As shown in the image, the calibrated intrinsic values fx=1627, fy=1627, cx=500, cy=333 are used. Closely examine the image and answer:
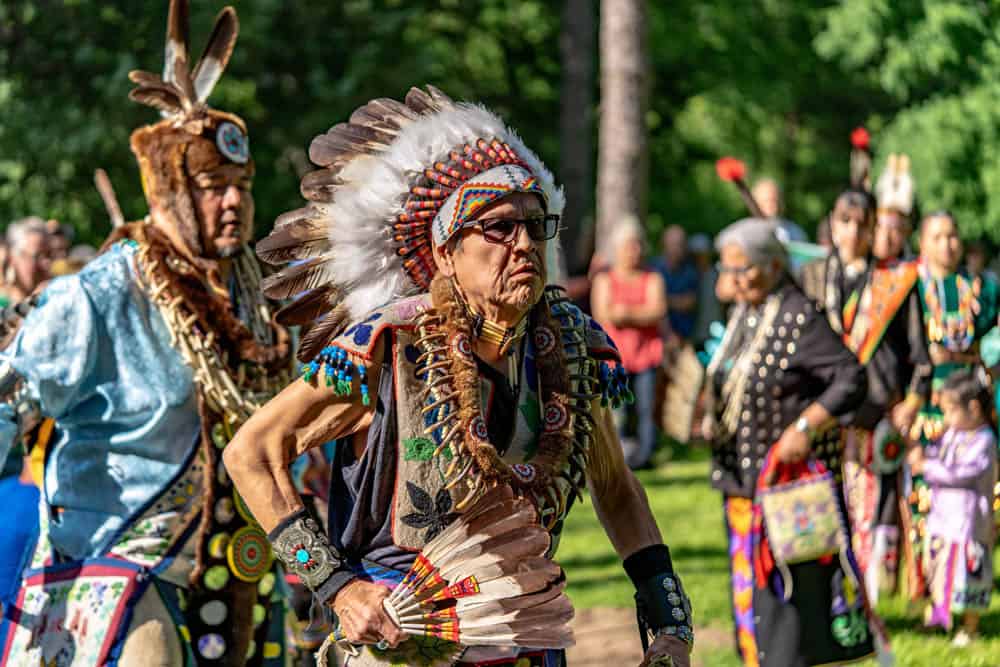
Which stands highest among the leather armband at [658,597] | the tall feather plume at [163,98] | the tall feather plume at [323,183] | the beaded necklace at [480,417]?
the tall feather plume at [163,98]

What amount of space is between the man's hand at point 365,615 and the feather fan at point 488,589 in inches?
0.7

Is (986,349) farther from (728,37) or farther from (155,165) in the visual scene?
(728,37)

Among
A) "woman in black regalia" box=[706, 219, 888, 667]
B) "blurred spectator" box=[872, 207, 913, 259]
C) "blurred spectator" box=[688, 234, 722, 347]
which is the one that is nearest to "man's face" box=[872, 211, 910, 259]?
"blurred spectator" box=[872, 207, 913, 259]

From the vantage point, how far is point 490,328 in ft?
10.9

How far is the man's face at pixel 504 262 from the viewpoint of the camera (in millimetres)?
3254

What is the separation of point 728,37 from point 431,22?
347 cm

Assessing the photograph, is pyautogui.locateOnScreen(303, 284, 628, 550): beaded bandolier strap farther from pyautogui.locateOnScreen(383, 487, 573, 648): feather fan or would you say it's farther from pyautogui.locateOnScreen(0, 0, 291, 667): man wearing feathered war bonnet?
pyautogui.locateOnScreen(0, 0, 291, 667): man wearing feathered war bonnet

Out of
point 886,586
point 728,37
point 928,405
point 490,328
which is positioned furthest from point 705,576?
point 728,37

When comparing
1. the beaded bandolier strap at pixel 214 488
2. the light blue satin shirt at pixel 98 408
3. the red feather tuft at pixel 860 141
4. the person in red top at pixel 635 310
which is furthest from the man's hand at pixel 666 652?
the person in red top at pixel 635 310

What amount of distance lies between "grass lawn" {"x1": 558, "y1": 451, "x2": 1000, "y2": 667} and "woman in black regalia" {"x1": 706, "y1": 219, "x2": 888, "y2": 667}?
560 millimetres

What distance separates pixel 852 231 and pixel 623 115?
22.0 ft

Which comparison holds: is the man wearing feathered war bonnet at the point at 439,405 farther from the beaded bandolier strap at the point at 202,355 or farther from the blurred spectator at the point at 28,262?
the blurred spectator at the point at 28,262

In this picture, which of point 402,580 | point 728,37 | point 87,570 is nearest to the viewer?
point 402,580

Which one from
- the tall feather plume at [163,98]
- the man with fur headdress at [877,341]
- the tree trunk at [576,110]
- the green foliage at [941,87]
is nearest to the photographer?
the tall feather plume at [163,98]
